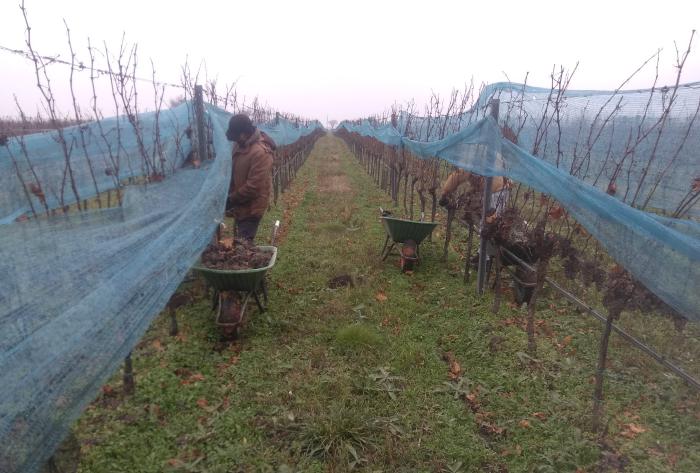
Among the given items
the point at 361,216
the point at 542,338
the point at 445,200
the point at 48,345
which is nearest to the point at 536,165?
the point at 542,338

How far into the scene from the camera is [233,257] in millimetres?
4062

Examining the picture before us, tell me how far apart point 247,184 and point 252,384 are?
2.03 m

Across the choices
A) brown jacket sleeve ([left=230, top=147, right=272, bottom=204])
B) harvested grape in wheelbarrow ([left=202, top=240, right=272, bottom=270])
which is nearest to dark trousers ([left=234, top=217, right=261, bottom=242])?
brown jacket sleeve ([left=230, top=147, right=272, bottom=204])

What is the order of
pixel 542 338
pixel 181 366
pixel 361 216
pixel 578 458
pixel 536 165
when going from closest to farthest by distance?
pixel 578 458
pixel 536 165
pixel 181 366
pixel 542 338
pixel 361 216

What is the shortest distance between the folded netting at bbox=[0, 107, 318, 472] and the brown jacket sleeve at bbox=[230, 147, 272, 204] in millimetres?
1212

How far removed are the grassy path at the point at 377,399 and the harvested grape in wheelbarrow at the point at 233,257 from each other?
0.65 metres

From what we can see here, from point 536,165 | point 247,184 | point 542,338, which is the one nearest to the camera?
point 536,165

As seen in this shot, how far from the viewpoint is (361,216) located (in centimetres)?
907

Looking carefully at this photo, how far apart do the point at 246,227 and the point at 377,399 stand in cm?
241

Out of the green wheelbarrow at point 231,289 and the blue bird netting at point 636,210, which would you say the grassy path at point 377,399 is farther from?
the blue bird netting at point 636,210

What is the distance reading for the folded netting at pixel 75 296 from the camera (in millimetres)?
1564

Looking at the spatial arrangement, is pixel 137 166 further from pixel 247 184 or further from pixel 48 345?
pixel 48 345

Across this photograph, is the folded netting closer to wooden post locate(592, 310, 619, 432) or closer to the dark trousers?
the dark trousers

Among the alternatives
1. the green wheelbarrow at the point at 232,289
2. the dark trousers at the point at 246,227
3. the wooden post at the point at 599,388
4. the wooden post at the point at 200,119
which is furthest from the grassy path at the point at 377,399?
the wooden post at the point at 200,119
